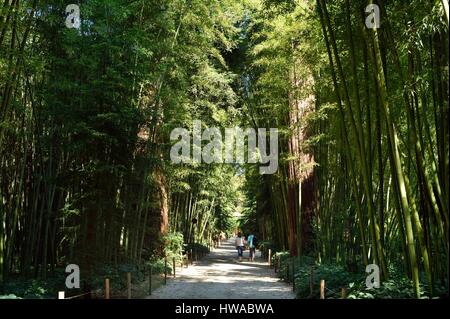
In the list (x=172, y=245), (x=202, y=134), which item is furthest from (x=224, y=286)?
(x=202, y=134)

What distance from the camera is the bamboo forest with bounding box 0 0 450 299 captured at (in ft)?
14.8

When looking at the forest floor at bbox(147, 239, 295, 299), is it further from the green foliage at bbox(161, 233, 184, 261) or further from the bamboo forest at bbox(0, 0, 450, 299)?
the green foliage at bbox(161, 233, 184, 261)

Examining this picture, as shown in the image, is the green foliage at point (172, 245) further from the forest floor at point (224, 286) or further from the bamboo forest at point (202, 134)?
the forest floor at point (224, 286)

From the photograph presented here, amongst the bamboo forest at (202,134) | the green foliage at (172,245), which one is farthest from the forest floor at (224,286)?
the green foliage at (172,245)

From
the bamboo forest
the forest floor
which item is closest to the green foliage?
the bamboo forest

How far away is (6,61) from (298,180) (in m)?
6.38

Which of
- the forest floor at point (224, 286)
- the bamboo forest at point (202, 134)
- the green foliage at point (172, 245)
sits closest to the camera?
the bamboo forest at point (202, 134)

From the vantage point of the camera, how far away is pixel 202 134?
11.8 meters

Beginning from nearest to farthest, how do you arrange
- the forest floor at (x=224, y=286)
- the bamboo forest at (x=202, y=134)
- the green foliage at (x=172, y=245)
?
the bamboo forest at (x=202, y=134)
the forest floor at (x=224, y=286)
the green foliage at (x=172, y=245)

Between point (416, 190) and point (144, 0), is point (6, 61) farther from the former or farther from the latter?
point (416, 190)

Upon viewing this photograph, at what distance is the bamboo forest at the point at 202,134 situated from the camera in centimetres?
452

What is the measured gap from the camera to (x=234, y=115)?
12.6 meters

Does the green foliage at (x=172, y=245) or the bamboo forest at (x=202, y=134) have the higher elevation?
the bamboo forest at (x=202, y=134)
